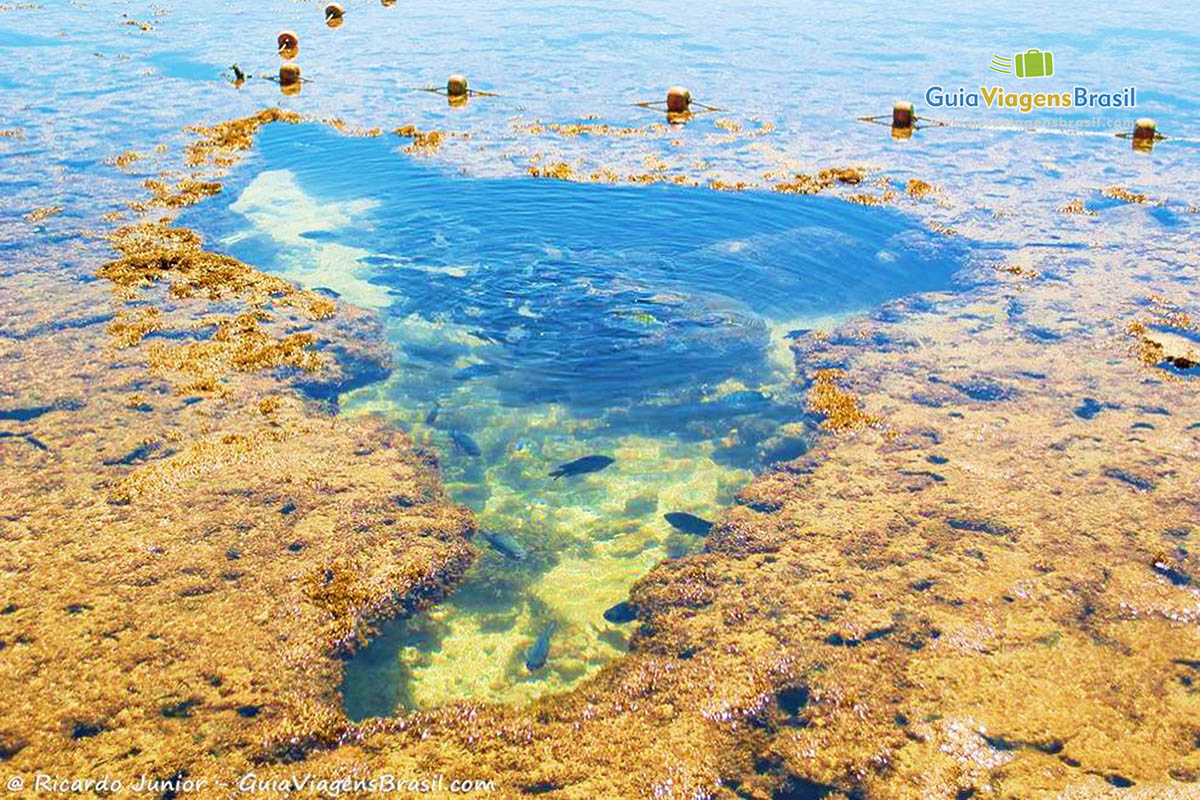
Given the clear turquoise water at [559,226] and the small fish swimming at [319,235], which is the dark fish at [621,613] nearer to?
the clear turquoise water at [559,226]

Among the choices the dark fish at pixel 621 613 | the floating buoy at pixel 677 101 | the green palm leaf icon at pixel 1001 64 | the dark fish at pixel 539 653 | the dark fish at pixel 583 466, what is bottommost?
the dark fish at pixel 539 653

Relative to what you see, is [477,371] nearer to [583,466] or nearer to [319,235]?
[583,466]

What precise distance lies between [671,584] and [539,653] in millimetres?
2138

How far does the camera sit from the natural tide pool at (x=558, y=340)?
10086 millimetres

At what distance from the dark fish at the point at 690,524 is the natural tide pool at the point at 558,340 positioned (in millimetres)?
225

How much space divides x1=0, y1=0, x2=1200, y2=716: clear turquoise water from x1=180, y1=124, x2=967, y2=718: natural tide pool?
65 millimetres

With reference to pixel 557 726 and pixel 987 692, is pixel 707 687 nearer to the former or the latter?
pixel 557 726

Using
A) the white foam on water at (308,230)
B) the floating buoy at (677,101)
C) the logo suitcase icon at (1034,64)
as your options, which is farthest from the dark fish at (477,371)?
the logo suitcase icon at (1034,64)

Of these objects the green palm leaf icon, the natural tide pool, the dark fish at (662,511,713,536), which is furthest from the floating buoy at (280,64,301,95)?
the green palm leaf icon

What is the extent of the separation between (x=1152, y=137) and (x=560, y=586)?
12168mm

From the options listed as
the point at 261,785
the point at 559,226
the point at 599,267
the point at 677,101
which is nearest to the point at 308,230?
the point at 559,226

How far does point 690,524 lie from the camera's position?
11.4m

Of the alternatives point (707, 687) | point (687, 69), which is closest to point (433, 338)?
point (707, 687)

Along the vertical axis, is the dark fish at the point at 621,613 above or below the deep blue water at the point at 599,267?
below
